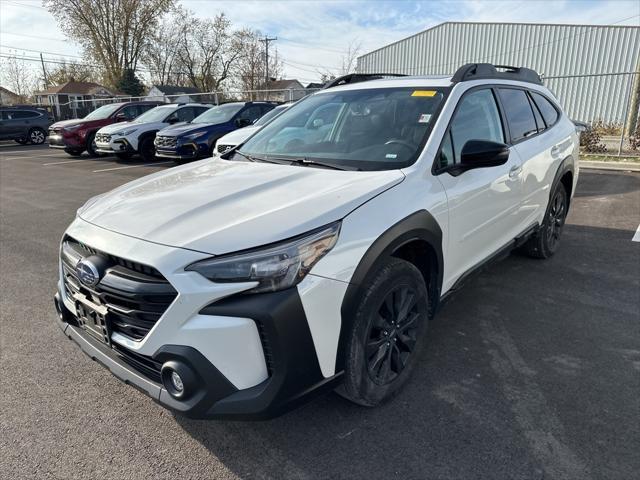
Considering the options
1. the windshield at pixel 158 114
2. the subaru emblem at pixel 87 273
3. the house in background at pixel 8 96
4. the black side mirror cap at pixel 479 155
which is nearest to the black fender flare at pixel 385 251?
the black side mirror cap at pixel 479 155

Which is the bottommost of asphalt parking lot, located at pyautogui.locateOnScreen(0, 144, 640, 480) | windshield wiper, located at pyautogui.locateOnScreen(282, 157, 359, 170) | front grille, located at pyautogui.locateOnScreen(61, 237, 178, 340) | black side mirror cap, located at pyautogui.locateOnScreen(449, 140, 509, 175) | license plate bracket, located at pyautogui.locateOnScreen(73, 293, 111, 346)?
asphalt parking lot, located at pyautogui.locateOnScreen(0, 144, 640, 480)

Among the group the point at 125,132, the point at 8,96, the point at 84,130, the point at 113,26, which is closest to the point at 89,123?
the point at 84,130

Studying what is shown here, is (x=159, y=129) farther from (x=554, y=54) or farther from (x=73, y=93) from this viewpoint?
(x=73, y=93)

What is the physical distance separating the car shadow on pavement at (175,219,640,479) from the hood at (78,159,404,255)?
3.55 feet

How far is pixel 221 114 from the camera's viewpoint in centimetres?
1278

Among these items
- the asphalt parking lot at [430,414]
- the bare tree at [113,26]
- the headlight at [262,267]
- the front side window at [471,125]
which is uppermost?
the bare tree at [113,26]

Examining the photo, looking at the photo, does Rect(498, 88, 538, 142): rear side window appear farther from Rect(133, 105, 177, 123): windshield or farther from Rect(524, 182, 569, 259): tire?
Rect(133, 105, 177, 123): windshield

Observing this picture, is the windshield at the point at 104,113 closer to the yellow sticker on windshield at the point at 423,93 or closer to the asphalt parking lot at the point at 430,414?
the asphalt parking lot at the point at 430,414

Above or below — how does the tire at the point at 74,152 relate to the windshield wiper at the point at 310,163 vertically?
below

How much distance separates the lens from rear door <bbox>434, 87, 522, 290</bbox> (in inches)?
114

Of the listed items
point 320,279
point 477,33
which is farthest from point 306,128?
point 477,33

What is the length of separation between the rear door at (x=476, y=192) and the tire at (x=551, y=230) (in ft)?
3.14

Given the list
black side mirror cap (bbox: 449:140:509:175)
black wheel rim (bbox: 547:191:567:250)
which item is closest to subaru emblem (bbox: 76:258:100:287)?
black side mirror cap (bbox: 449:140:509:175)

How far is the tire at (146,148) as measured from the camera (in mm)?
13820
